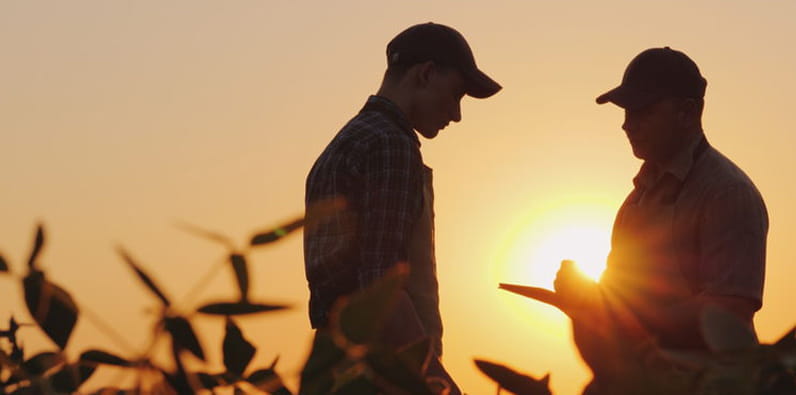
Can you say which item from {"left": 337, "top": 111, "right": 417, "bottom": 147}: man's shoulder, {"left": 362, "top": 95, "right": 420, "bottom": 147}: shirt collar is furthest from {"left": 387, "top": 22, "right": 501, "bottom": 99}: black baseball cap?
{"left": 337, "top": 111, "right": 417, "bottom": 147}: man's shoulder

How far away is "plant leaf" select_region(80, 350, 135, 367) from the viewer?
3.20 feet

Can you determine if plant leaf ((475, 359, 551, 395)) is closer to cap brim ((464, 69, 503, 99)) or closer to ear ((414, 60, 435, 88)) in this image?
ear ((414, 60, 435, 88))

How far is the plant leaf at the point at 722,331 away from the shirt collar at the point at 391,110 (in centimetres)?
400

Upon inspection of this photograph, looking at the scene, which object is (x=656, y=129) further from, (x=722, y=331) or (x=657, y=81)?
(x=722, y=331)

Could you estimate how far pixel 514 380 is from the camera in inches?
38.9

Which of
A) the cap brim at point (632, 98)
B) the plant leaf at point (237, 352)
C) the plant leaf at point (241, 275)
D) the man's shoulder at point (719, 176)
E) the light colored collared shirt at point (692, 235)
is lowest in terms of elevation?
the light colored collared shirt at point (692, 235)

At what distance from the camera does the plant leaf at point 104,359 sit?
3.20ft

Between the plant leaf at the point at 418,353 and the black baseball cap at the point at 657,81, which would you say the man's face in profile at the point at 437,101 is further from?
the plant leaf at the point at 418,353

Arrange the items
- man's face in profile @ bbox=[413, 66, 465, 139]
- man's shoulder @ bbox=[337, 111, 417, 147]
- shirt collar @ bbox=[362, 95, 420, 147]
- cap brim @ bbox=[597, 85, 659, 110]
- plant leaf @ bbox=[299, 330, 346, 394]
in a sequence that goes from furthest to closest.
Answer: cap brim @ bbox=[597, 85, 659, 110] < man's face in profile @ bbox=[413, 66, 465, 139] < shirt collar @ bbox=[362, 95, 420, 147] < man's shoulder @ bbox=[337, 111, 417, 147] < plant leaf @ bbox=[299, 330, 346, 394]

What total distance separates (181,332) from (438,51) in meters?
4.10

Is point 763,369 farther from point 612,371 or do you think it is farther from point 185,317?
point 185,317

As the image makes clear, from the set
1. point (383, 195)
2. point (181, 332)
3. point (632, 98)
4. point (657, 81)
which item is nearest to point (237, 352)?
point (181, 332)

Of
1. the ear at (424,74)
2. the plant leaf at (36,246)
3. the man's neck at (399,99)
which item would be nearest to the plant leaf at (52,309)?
the plant leaf at (36,246)

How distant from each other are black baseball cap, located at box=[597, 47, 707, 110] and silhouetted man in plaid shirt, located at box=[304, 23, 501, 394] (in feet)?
2.93
